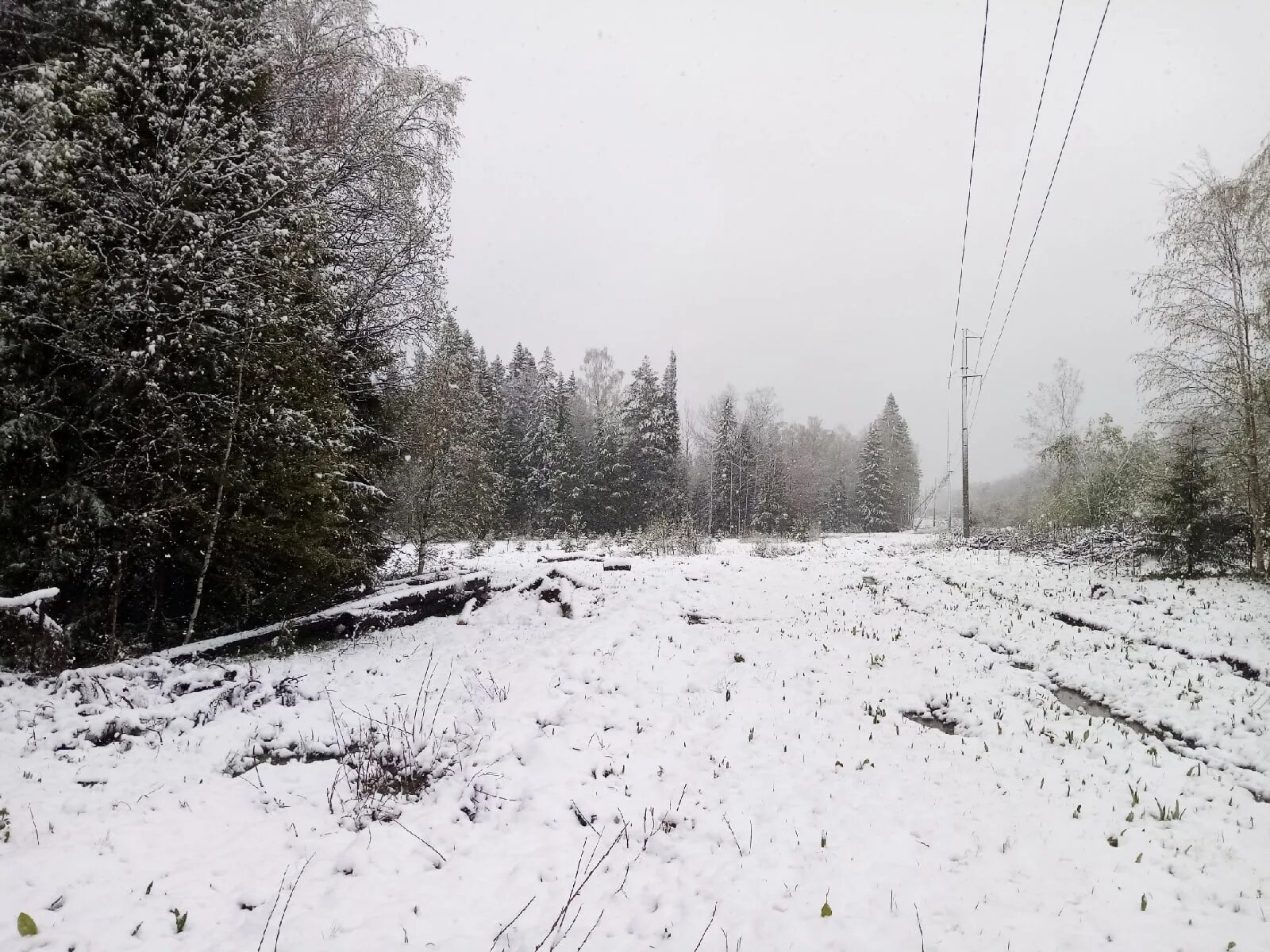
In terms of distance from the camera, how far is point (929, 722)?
6.64 metres

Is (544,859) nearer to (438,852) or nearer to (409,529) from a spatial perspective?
(438,852)

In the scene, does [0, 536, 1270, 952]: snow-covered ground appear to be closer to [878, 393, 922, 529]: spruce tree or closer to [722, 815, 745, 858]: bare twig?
[722, 815, 745, 858]: bare twig

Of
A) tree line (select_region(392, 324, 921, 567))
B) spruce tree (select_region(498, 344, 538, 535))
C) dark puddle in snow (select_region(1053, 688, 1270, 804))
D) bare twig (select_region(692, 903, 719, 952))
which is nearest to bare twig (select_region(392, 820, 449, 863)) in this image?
bare twig (select_region(692, 903, 719, 952))

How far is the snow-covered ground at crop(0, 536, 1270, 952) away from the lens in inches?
137

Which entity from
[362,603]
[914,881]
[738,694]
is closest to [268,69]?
[362,603]

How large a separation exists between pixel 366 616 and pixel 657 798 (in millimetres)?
7094

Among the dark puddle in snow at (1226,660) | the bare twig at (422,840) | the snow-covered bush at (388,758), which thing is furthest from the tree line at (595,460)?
the dark puddle in snow at (1226,660)

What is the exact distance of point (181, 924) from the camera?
3203mm

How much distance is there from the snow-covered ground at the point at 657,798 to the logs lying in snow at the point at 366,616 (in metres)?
0.70

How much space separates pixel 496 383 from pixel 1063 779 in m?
42.0

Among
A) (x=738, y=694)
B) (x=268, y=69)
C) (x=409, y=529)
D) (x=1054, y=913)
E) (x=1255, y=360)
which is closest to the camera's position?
(x=1054, y=913)

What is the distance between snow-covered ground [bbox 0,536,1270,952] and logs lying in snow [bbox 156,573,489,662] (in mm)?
700

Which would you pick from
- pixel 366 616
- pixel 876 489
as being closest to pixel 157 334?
pixel 366 616

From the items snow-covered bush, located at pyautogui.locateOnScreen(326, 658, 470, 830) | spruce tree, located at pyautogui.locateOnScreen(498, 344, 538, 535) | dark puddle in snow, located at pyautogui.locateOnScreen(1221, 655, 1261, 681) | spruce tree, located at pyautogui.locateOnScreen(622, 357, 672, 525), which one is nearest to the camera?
snow-covered bush, located at pyautogui.locateOnScreen(326, 658, 470, 830)
